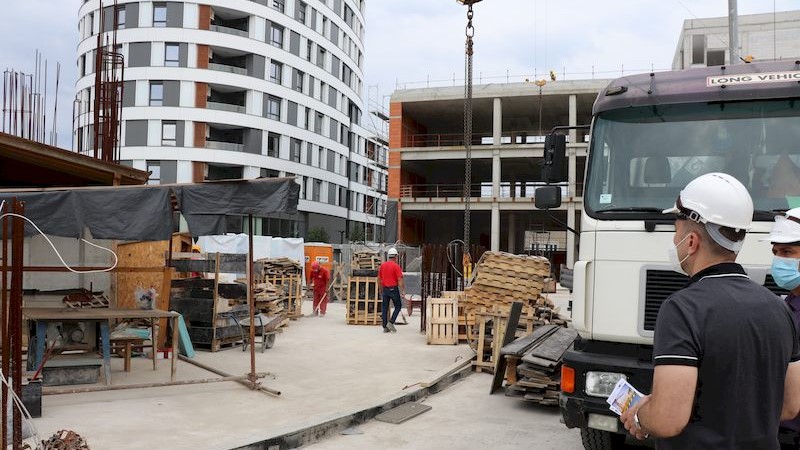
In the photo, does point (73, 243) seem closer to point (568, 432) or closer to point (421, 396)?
point (421, 396)

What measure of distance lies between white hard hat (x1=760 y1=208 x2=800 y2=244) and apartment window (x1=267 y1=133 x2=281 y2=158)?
50214 millimetres

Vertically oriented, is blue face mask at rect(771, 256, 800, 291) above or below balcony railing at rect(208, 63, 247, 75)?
below

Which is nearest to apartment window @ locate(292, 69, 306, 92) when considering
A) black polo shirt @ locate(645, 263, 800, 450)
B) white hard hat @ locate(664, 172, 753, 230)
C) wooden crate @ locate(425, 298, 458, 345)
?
wooden crate @ locate(425, 298, 458, 345)

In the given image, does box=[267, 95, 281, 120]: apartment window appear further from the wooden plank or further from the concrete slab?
the wooden plank

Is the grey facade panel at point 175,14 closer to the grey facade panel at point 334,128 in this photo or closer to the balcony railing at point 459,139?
the grey facade panel at point 334,128

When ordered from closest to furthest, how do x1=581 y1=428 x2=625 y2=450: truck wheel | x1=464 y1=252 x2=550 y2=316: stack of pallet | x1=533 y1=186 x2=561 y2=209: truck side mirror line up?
x1=581 y1=428 x2=625 y2=450: truck wheel < x1=533 y1=186 x2=561 y2=209: truck side mirror < x1=464 y1=252 x2=550 y2=316: stack of pallet

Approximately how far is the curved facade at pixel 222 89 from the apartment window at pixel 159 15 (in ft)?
0.24

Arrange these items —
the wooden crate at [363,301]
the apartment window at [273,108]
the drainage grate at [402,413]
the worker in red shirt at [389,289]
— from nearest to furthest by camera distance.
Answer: the drainage grate at [402,413]
the worker in red shirt at [389,289]
the wooden crate at [363,301]
the apartment window at [273,108]

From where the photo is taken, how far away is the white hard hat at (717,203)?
2365mm

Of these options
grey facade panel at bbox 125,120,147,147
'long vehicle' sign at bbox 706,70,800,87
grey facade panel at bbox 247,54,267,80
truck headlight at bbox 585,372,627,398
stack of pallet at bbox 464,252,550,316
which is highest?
grey facade panel at bbox 247,54,267,80

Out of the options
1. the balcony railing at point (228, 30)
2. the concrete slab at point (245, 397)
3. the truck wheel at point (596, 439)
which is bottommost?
the concrete slab at point (245, 397)

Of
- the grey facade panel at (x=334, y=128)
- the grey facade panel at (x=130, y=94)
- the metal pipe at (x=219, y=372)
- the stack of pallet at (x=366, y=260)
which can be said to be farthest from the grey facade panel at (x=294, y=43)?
the metal pipe at (x=219, y=372)

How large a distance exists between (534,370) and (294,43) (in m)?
49.8

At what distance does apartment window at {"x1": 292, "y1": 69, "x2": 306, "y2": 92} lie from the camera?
5423 centimetres
